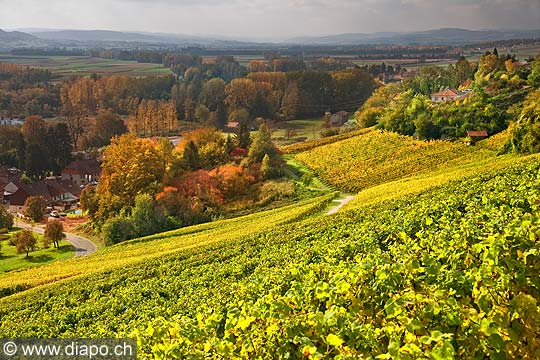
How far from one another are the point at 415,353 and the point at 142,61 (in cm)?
20723

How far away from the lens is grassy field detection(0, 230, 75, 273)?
3281 cm

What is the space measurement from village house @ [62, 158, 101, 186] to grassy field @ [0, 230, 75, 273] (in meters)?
23.5

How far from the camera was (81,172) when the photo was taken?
61656 mm

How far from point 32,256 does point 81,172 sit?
2835 centimetres

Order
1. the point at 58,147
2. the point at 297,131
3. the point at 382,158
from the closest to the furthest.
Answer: the point at 382,158 → the point at 58,147 → the point at 297,131

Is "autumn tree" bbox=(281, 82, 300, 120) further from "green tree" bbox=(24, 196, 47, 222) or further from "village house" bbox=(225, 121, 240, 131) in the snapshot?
"green tree" bbox=(24, 196, 47, 222)

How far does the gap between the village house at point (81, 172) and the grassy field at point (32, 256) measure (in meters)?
23.5

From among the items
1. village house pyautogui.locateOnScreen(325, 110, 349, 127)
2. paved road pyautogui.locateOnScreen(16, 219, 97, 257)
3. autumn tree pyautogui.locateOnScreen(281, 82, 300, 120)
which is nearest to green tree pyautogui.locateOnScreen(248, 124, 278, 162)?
paved road pyautogui.locateOnScreen(16, 219, 97, 257)

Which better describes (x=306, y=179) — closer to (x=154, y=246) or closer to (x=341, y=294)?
(x=154, y=246)

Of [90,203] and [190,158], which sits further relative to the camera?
[190,158]

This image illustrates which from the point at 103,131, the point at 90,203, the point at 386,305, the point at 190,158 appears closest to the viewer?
the point at 386,305

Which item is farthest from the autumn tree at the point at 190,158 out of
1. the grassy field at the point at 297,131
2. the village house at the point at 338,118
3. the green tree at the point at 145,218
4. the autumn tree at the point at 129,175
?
the village house at the point at 338,118

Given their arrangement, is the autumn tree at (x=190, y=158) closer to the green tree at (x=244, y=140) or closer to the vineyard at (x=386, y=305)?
the green tree at (x=244, y=140)

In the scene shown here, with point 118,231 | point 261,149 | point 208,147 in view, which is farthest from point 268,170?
point 118,231
